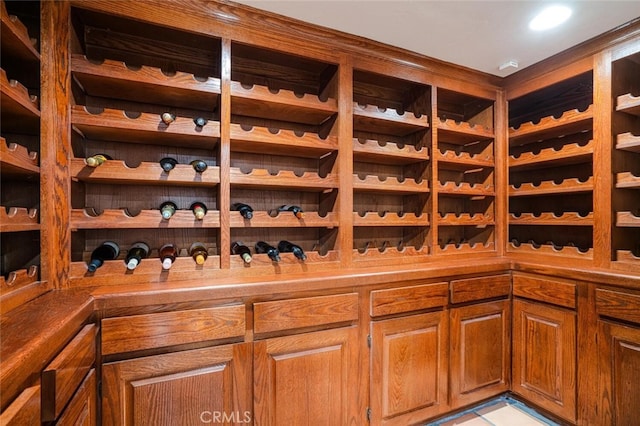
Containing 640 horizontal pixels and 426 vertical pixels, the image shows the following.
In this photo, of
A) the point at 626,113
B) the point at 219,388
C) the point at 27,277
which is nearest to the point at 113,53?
the point at 27,277

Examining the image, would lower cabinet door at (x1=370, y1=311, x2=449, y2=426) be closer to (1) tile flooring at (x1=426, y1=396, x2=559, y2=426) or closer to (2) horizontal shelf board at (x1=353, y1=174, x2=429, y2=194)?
(1) tile flooring at (x1=426, y1=396, x2=559, y2=426)

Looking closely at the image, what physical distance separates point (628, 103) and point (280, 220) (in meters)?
2.01

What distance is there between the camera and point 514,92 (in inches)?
88.0

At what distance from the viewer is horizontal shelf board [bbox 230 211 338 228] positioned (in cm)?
154

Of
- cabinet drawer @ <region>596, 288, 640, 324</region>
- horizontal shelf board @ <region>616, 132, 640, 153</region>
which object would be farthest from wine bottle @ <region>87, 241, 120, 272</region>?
horizontal shelf board @ <region>616, 132, 640, 153</region>

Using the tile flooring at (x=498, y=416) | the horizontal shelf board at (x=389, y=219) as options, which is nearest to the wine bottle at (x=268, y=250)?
the horizontal shelf board at (x=389, y=219)

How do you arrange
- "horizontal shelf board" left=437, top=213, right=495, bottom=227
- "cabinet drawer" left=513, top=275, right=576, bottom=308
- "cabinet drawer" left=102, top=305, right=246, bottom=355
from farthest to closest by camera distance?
"horizontal shelf board" left=437, top=213, right=495, bottom=227 → "cabinet drawer" left=513, top=275, right=576, bottom=308 → "cabinet drawer" left=102, top=305, right=246, bottom=355

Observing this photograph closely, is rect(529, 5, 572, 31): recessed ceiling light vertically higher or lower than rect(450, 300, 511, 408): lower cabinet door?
higher

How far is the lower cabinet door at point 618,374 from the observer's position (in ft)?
4.97

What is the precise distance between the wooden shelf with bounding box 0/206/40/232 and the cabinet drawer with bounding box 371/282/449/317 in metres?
1.48

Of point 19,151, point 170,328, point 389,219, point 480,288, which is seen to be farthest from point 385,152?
point 19,151

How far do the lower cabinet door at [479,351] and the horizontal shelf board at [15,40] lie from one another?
2347 millimetres

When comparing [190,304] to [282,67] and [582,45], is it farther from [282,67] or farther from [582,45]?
[582,45]

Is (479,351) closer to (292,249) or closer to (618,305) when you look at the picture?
(618,305)
